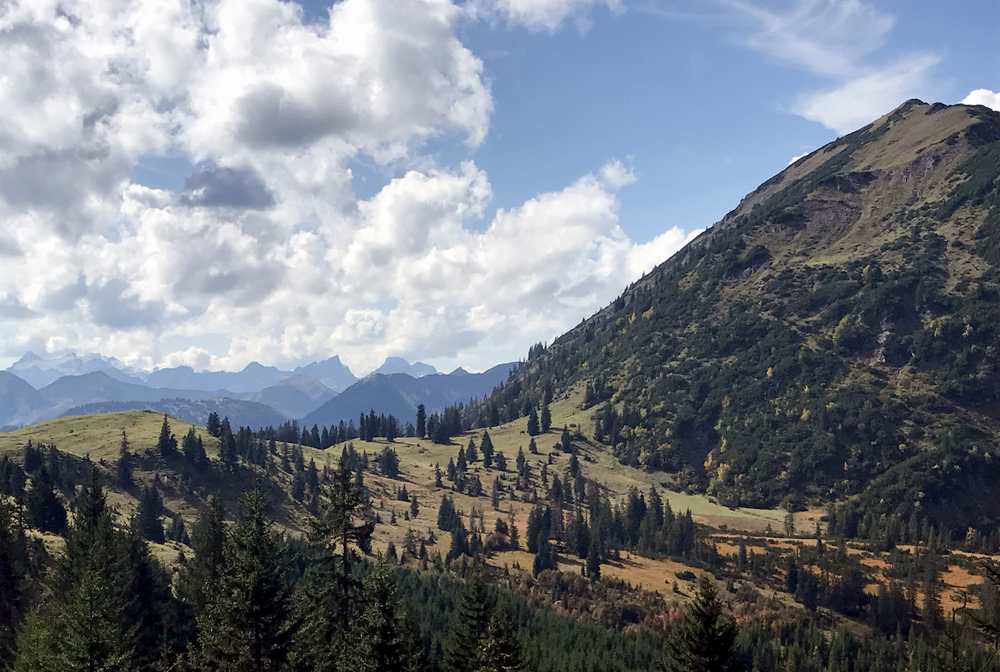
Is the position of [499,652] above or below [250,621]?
below

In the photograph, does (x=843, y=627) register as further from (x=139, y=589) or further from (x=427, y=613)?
(x=139, y=589)

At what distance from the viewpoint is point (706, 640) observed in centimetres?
4097

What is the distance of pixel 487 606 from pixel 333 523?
55.8 feet

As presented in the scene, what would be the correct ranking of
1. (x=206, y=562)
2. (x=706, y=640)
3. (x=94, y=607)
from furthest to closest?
(x=206, y=562) < (x=94, y=607) < (x=706, y=640)

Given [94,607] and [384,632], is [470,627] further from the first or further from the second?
[94,607]

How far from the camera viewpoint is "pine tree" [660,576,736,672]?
133 feet

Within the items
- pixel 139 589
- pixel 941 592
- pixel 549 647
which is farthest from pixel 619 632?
pixel 139 589

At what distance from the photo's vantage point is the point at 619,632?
154 metres

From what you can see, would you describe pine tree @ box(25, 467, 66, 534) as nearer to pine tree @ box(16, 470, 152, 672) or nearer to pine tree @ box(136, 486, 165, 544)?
pine tree @ box(136, 486, 165, 544)

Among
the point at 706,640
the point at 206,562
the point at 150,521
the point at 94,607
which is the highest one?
the point at 94,607

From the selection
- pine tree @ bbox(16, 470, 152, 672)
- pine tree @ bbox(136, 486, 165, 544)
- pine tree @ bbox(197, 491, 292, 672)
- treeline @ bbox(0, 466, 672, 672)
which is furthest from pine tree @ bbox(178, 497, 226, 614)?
pine tree @ bbox(136, 486, 165, 544)

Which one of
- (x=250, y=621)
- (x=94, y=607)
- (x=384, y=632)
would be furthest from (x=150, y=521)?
(x=384, y=632)

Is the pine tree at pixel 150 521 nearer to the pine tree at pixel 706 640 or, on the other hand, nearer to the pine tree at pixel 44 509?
the pine tree at pixel 44 509

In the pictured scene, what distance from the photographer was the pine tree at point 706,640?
4056 centimetres
